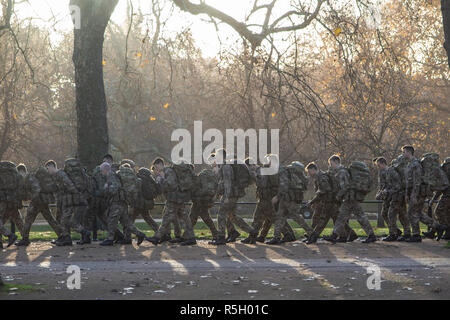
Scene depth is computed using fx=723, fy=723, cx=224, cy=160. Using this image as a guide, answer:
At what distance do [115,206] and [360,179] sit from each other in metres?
4.84

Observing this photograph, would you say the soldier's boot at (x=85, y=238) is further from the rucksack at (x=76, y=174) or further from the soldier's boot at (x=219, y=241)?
the soldier's boot at (x=219, y=241)

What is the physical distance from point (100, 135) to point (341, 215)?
6523 millimetres

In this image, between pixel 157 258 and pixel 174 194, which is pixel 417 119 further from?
pixel 157 258

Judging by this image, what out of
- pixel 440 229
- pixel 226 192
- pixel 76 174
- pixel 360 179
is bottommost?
pixel 440 229

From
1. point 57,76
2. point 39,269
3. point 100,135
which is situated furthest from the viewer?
point 57,76

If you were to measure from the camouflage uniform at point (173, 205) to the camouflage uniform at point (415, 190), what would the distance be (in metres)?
4.40

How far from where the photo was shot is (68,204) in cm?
1452

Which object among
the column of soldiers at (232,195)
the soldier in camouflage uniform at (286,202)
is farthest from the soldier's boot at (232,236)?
the soldier in camouflage uniform at (286,202)

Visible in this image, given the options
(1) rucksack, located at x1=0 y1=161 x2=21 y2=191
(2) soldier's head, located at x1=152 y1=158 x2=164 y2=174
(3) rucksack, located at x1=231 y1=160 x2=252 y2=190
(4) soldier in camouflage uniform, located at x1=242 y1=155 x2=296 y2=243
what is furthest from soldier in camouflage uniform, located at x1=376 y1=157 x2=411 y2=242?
(1) rucksack, located at x1=0 y1=161 x2=21 y2=191

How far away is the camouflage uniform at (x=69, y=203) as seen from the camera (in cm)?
1445

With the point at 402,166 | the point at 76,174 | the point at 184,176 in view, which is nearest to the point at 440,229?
the point at 402,166

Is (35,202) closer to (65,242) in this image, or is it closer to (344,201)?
(65,242)

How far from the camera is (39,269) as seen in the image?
1081 centimetres
